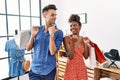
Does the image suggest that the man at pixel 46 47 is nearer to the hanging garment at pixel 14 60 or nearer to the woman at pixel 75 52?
the woman at pixel 75 52

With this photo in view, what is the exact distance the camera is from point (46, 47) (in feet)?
5.28

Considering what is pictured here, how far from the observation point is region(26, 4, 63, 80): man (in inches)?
62.9

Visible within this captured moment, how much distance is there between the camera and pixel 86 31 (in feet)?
10.2

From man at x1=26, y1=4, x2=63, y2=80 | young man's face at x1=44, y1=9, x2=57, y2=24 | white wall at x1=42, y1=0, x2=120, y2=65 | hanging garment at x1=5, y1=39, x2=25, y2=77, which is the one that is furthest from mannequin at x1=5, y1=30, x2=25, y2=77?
young man's face at x1=44, y1=9, x2=57, y2=24

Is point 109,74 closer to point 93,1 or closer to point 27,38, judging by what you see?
point 93,1

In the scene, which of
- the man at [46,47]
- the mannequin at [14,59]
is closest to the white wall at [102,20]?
the mannequin at [14,59]

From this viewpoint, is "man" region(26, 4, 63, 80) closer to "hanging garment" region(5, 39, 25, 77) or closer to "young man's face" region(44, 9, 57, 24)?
"young man's face" region(44, 9, 57, 24)

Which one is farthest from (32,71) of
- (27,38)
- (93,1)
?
(93,1)

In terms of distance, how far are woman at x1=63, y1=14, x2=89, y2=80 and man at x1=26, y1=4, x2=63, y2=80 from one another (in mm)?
194

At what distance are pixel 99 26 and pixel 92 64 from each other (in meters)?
1.15

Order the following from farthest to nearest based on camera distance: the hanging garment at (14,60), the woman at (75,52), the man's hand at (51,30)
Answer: the hanging garment at (14,60)
the woman at (75,52)
the man's hand at (51,30)

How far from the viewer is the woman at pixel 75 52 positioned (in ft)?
5.85

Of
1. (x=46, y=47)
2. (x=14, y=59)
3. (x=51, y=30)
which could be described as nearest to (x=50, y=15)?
(x=51, y=30)

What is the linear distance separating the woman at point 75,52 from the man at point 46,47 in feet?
0.64
